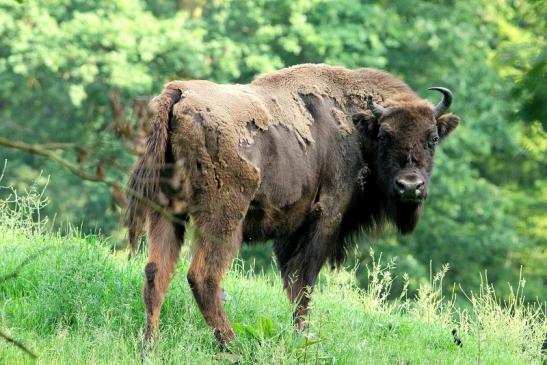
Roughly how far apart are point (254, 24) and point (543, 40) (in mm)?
17559

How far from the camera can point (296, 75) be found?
809 centimetres

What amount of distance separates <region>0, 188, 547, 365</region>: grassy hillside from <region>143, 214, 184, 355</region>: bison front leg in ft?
0.60

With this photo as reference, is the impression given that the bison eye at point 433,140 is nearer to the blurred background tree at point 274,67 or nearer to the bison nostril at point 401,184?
the bison nostril at point 401,184

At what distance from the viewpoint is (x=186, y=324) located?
6770 millimetres

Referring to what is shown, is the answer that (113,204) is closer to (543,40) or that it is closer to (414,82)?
(543,40)

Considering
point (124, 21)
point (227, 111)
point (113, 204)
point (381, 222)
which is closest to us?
point (113, 204)

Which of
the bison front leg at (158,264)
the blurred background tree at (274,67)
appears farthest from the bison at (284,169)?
the blurred background tree at (274,67)

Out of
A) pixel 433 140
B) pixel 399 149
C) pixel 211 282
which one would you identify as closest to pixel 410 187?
pixel 399 149

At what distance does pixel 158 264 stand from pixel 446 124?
3423 millimetres

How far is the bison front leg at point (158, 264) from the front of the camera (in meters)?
6.43

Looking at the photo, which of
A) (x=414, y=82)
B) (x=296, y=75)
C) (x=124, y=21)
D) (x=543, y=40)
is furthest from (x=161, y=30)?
(x=543, y=40)

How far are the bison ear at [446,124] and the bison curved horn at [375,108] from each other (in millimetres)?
681

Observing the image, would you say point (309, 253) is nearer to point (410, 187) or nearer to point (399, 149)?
point (410, 187)

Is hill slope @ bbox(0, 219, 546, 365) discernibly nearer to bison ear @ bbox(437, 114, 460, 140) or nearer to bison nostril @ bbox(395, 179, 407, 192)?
bison nostril @ bbox(395, 179, 407, 192)
